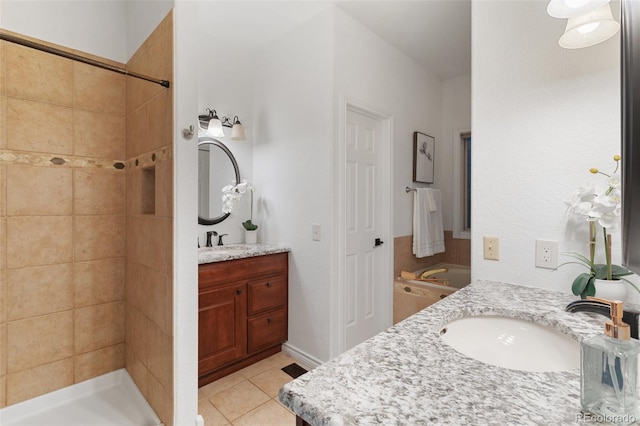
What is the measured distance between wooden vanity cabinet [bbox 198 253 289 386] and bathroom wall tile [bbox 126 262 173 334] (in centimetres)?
33

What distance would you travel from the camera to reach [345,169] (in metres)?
2.37

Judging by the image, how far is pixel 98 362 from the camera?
1.98 m

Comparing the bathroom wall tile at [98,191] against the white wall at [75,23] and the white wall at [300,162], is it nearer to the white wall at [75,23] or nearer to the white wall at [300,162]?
the white wall at [75,23]

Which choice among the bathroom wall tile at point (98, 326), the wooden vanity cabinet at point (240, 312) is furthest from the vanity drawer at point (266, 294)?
the bathroom wall tile at point (98, 326)

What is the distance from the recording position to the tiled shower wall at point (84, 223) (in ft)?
5.37

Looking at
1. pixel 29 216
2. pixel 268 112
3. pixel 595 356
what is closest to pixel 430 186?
pixel 268 112

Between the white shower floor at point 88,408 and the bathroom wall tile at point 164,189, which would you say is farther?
the white shower floor at point 88,408

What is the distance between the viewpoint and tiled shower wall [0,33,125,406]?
1.68 metres

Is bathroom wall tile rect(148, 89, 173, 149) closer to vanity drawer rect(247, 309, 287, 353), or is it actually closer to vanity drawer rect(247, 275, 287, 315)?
vanity drawer rect(247, 275, 287, 315)

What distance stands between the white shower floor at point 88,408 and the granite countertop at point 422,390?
147 centimetres

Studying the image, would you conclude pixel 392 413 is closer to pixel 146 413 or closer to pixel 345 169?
pixel 146 413

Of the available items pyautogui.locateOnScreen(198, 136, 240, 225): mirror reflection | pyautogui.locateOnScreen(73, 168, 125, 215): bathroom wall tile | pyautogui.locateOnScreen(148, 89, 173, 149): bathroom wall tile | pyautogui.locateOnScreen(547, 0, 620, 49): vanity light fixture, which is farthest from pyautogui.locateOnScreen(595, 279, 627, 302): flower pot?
pyautogui.locateOnScreen(73, 168, 125, 215): bathroom wall tile

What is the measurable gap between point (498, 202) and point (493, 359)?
29.8 inches

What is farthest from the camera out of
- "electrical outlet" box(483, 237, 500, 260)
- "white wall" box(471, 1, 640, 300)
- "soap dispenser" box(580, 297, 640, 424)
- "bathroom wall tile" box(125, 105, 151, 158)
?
"bathroom wall tile" box(125, 105, 151, 158)
